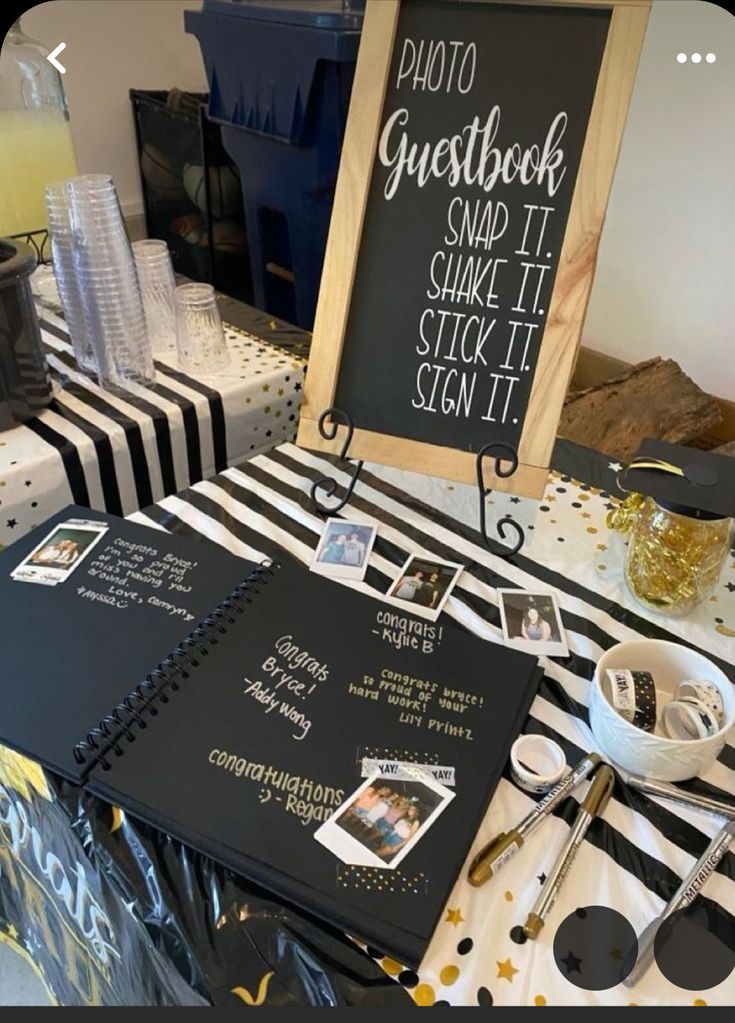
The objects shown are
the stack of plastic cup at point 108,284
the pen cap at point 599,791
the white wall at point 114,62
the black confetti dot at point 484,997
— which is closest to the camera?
the black confetti dot at point 484,997

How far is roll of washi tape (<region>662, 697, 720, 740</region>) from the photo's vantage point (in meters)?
0.66

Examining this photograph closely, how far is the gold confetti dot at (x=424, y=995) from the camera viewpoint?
20.6 inches

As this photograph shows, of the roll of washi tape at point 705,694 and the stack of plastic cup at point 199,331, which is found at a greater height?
the stack of plastic cup at point 199,331

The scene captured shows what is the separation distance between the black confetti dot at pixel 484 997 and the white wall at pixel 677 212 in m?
1.75

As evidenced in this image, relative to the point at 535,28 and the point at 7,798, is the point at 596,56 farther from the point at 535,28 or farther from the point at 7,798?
the point at 7,798

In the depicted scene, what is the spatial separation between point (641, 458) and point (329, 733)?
17.5 inches

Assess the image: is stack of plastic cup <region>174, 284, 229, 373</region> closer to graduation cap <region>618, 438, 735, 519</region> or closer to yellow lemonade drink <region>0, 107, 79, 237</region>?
yellow lemonade drink <region>0, 107, 79, 237</region>

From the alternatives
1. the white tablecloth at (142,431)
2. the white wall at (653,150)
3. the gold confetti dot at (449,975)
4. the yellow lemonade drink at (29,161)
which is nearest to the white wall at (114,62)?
the white wall at (653,150)

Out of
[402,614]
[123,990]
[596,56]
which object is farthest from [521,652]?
[596,56]

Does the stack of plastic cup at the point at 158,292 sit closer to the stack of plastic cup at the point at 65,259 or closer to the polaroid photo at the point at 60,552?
the stack of plastic cup at the point at 65,259

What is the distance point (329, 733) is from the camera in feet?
2.21

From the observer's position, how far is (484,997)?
1.72 feet

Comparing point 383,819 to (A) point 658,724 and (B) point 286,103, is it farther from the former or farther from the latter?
(B) point 286,103
